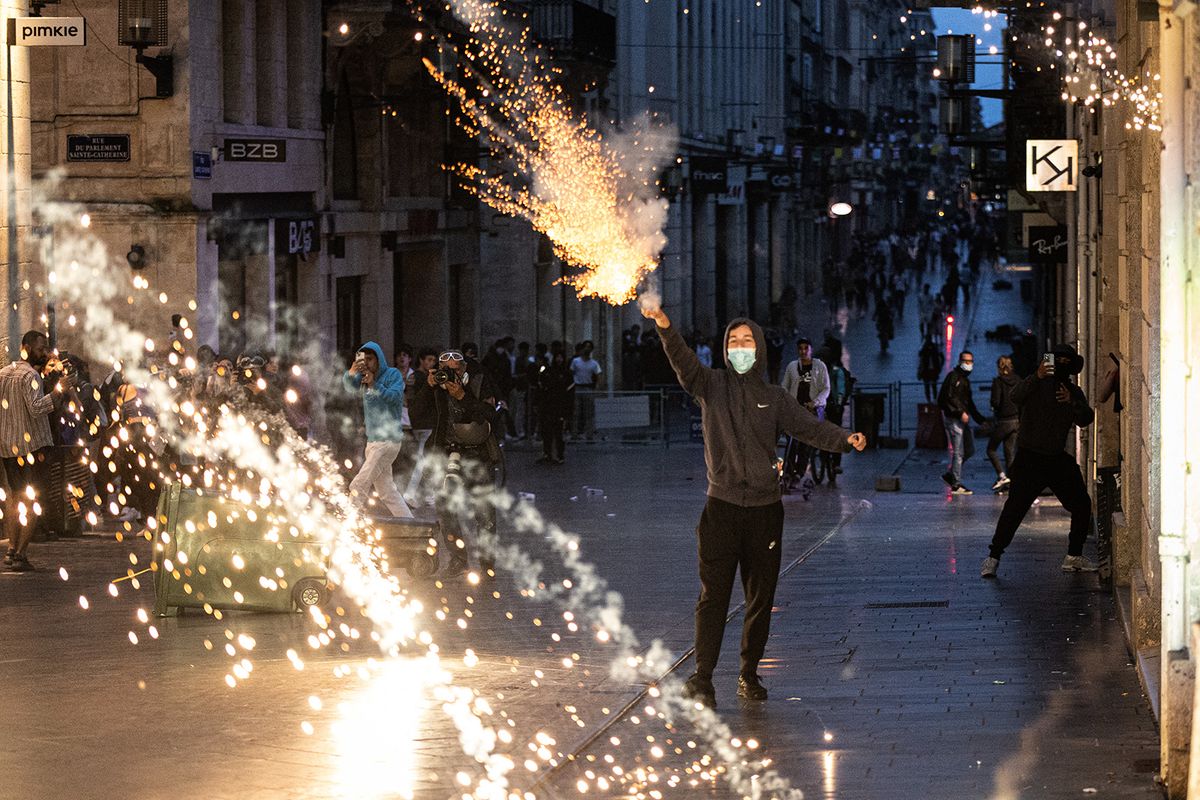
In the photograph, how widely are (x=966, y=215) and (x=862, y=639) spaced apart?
128m

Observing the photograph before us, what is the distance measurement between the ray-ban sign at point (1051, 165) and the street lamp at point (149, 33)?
8.87m

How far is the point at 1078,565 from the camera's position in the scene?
47.1 feet

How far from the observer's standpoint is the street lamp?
22016mm

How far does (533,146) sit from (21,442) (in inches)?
823

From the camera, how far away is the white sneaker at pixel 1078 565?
14359 mm

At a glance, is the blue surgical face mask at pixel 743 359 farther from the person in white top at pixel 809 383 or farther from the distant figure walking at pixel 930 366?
the distant figure walking at pixel 930 366

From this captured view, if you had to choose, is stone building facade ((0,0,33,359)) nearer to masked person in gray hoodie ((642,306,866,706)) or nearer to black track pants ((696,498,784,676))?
masked person in gray hoodie ((642,306,866,706))

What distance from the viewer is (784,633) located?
39.5 ft

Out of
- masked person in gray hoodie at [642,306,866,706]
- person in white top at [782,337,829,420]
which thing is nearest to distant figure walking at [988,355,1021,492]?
person in white top at [782,337,829,420]

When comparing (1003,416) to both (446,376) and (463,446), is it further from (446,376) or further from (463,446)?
(446,376)

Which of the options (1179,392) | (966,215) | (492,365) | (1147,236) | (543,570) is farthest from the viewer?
(966,215)

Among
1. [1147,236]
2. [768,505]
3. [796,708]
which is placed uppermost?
[1147,236]

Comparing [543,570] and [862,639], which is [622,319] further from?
[862,639]

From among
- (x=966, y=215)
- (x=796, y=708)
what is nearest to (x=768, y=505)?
(x=796, y=708)
